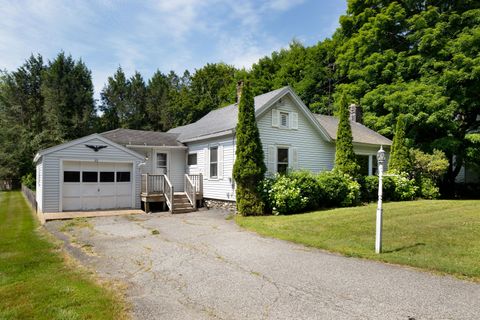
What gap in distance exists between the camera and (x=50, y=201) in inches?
533

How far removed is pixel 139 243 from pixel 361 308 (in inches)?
243

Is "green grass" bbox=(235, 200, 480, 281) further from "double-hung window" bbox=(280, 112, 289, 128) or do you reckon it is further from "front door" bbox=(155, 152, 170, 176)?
"front door" bbox=(155, 152, 170, 176)

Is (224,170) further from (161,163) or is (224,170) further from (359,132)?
(359,132)

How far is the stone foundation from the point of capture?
1459 cm

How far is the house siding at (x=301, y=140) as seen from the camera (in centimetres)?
1545

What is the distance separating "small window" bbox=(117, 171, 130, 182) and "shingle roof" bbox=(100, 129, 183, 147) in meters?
1.88

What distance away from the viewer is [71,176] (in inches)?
559

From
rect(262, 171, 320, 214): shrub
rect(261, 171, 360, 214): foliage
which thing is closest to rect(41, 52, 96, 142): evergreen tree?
rect(262, 171, 320, 214): shrub

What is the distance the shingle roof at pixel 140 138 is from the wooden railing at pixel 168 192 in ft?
8.97

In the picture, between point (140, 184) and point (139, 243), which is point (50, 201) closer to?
point (140, 184)

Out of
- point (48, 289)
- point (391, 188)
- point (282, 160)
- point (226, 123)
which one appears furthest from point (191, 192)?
point (391, 188)

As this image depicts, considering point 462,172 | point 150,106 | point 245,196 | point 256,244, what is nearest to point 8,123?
point 150,106

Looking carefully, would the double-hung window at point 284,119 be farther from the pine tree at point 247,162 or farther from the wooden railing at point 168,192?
the wooden railing at point 168,192

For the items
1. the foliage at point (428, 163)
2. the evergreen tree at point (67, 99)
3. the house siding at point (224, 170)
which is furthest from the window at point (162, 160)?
the evergreen tree at point (67, 99)
